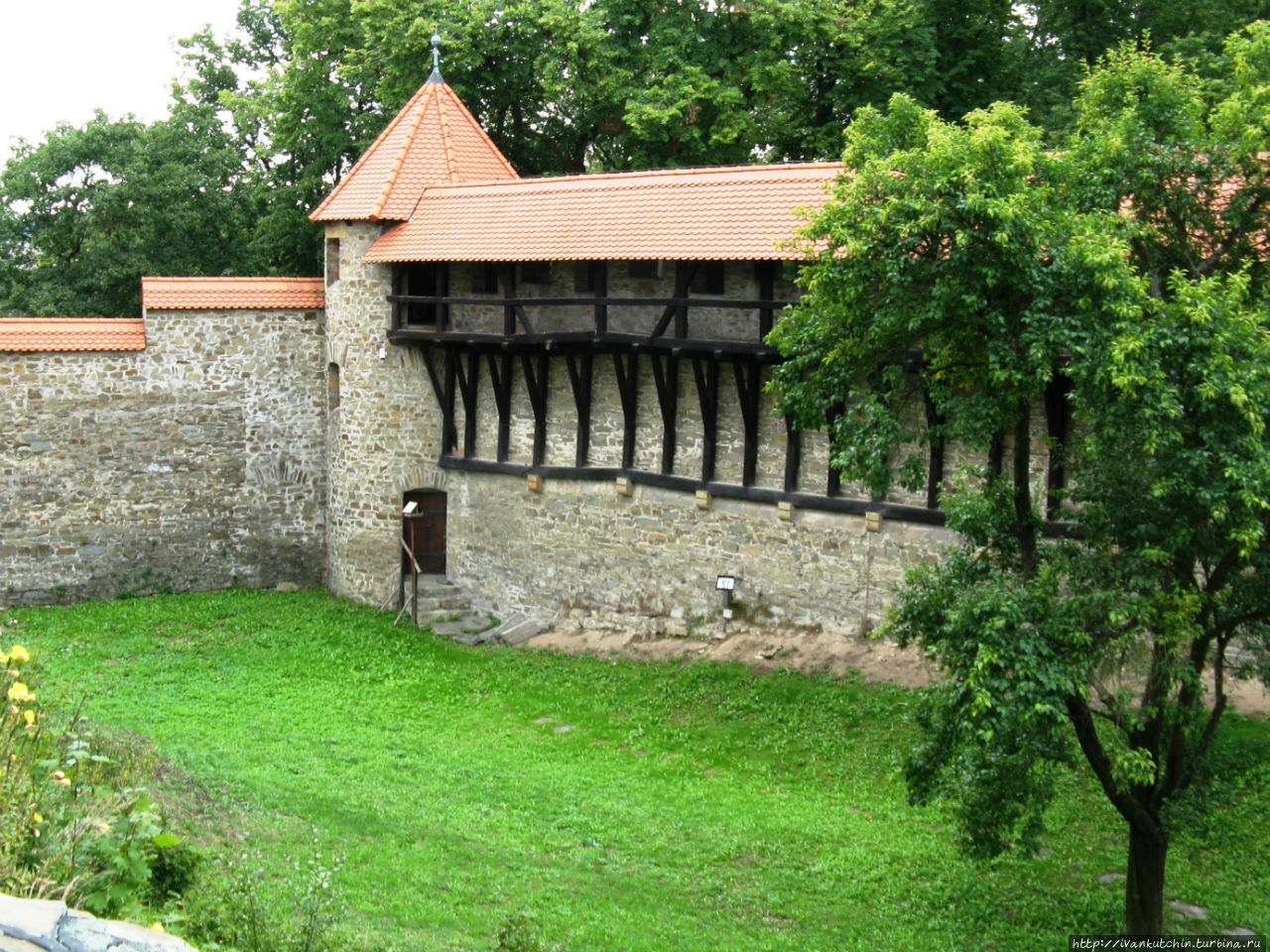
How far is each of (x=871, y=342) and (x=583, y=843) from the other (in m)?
4.76

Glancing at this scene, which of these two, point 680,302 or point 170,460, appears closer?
point 680,302

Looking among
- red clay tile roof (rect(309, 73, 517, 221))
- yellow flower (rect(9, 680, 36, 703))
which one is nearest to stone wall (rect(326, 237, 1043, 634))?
red clay tile roof (rect(309, 73, 517, 221))

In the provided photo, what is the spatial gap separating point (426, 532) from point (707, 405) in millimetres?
5642

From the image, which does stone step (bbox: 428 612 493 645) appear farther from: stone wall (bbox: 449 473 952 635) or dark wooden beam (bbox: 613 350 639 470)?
dark wooden beam (bbox: 613 350 639 470)

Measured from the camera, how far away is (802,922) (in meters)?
9.52

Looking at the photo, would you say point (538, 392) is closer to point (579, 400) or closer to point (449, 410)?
point (579, 400)

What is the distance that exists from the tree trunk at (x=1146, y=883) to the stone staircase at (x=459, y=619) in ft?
32.3

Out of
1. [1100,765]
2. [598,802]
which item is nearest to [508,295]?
[598,802]

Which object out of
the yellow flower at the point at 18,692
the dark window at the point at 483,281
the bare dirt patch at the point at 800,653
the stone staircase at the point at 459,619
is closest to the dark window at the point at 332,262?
the dark window at the point at 483,281

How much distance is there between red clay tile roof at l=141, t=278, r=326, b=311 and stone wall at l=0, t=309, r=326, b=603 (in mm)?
174

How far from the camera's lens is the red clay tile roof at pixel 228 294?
19.1 meters

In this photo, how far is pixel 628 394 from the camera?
1645 centimetres

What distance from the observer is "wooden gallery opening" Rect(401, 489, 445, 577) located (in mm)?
18984

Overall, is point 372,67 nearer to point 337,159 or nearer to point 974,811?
point 337,159
